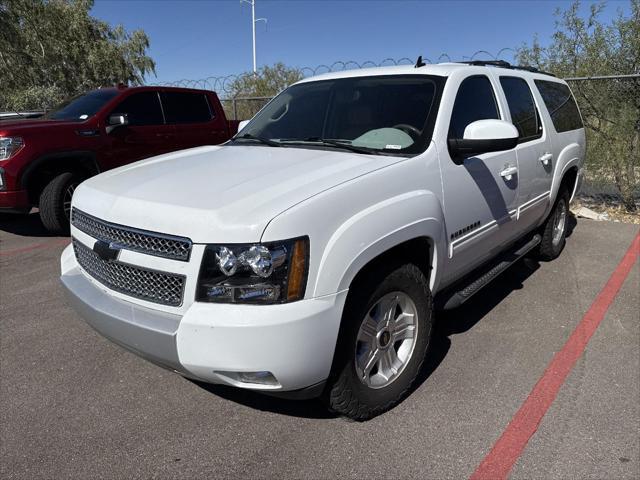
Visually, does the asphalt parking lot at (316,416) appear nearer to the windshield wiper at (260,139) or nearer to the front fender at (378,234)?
the front fender at (378,234)

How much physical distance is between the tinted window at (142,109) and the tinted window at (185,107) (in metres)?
0.15

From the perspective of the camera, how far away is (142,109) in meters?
7.29

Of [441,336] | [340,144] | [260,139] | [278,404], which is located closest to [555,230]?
[441,336]

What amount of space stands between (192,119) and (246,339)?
21.8 ft

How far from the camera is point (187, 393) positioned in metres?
2.92

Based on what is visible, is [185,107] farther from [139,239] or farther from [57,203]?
[139,239]

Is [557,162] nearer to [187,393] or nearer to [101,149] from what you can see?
[187,393]

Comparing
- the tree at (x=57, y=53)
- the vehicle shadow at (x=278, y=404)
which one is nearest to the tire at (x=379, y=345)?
Result: the vehicle shadow at (x=278, y=404)

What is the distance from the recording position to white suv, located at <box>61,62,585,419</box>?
6.66 ft

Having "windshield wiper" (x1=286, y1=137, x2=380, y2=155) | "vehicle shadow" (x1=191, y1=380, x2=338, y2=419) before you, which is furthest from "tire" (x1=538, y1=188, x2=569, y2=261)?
"vehicle shadow" (x1=191, y1=380, x2=338, y2=419)

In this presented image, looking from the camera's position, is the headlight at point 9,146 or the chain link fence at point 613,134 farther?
the chain link fence at point 613,134

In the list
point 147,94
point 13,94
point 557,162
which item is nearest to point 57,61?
point 13,94

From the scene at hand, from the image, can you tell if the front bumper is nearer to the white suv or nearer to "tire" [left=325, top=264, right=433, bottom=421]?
the white suv

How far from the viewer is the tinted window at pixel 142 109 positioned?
7086 millimetres
